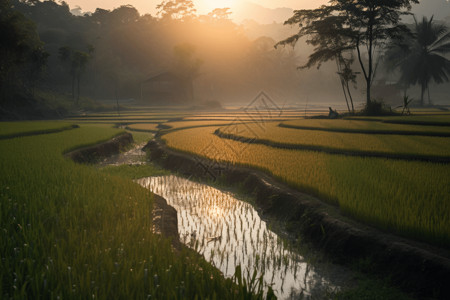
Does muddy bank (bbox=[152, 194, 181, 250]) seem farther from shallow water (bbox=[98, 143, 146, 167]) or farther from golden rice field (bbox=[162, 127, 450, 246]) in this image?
shallow water (bbox=[98, 143, 146, 167])

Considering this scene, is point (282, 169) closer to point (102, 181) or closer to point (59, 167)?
point (102, 181)

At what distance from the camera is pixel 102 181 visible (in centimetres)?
509

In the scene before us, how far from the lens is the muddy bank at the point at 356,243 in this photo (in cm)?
253

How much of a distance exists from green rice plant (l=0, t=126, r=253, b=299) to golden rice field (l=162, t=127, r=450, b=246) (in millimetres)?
2006

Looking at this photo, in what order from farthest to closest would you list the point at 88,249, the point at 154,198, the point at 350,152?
the point at 350,152, the point at 154,198, the point at 88,249

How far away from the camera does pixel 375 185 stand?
4.25m

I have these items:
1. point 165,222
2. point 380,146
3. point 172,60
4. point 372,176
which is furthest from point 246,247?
point 172,60

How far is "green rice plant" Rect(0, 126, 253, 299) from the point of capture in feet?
6.58

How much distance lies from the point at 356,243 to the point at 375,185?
139cm

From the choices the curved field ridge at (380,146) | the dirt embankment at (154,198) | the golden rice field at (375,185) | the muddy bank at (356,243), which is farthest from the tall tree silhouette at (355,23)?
the muddy bank at (356,243)

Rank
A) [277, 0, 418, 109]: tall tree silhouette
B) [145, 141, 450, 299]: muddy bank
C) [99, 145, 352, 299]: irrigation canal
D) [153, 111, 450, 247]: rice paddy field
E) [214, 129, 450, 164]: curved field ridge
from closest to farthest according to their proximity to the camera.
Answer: [145, 141, 450, 299]: muddy bank
[99, 145, 352, 299]: irrigation canal
[153, 111, 450, 247]: rice paddy field
[214, 129, 450, 164]: curved field ridge
[277, 0, 418, 109]: tall tree silhouette

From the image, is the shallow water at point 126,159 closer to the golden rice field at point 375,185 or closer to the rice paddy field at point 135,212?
the rice paddy field at point 135,212

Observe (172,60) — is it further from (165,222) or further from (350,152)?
(165,222)

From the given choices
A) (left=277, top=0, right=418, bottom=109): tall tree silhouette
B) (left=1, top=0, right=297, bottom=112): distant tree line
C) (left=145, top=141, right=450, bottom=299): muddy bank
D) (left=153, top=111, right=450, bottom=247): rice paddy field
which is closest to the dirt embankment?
(left=145, top=141, right=450, bottom=299): muddy bank
